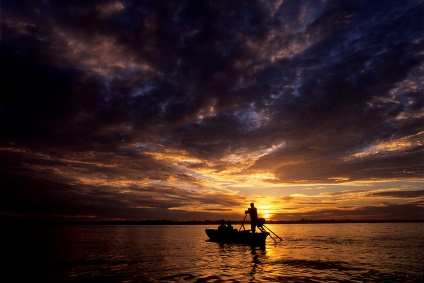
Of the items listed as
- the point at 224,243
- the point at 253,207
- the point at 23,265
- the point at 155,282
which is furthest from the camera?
the point at 224,243

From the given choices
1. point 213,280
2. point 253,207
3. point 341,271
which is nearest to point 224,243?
point 253,207

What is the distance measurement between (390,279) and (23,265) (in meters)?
28.9

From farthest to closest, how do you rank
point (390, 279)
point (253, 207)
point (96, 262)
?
point (253, 207) < point (96, 262) < point (390, 279)

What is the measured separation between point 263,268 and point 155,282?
9.75m

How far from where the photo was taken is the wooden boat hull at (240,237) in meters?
40.3

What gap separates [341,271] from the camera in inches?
890

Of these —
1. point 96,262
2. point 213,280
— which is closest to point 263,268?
point 213,280

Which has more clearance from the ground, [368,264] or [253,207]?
[253,207]

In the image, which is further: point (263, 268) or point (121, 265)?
point (121, 265)

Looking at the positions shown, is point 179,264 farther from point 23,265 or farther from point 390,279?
point 390,279

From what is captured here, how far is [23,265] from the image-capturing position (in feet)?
82.7

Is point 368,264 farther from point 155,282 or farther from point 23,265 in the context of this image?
point 23,265

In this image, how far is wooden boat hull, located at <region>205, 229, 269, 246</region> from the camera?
1588 inches

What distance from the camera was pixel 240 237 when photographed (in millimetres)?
43500
